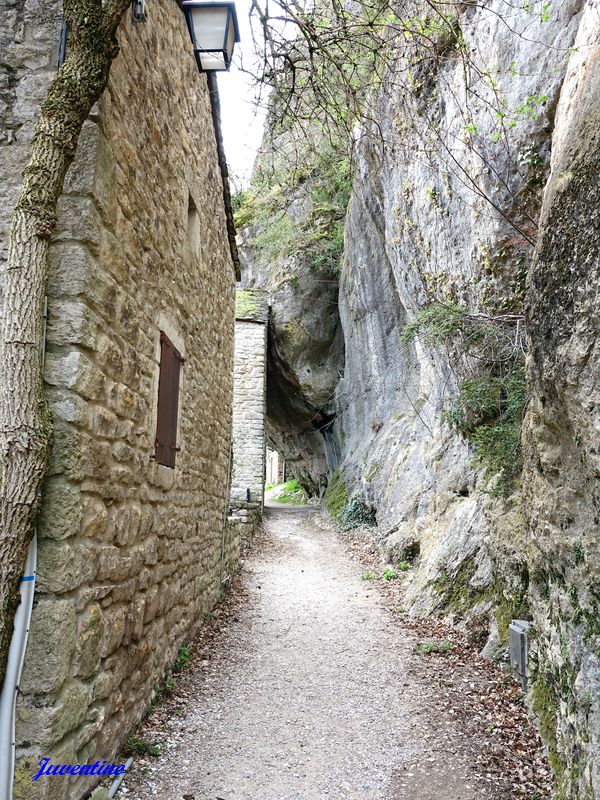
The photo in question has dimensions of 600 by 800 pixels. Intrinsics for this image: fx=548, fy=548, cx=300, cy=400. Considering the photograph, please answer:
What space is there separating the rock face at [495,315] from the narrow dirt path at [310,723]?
741 mm

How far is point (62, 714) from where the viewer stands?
7.90ft

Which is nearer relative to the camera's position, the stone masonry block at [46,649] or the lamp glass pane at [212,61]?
the stone masonry block at [46,649]

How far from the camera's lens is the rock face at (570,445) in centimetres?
241

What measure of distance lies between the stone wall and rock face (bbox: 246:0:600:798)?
7.53ft

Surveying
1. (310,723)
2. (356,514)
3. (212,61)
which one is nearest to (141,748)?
(310,723)

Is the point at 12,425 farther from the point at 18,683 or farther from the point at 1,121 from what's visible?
the point at 1,121

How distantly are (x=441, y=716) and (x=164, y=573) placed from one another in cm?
229

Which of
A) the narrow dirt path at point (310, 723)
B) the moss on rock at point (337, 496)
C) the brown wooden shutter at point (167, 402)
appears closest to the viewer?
the narrow dirt path at point (310, 723)

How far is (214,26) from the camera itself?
4.25m

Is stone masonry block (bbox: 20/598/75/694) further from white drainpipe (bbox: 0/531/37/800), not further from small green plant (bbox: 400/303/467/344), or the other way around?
small green plant (bbox: 400/303/467/344)

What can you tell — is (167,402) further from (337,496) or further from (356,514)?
(337,496)

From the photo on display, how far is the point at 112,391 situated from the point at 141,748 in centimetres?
218

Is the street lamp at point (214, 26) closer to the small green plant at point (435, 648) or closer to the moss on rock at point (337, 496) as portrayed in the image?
the small green plant at point (435, 648)
